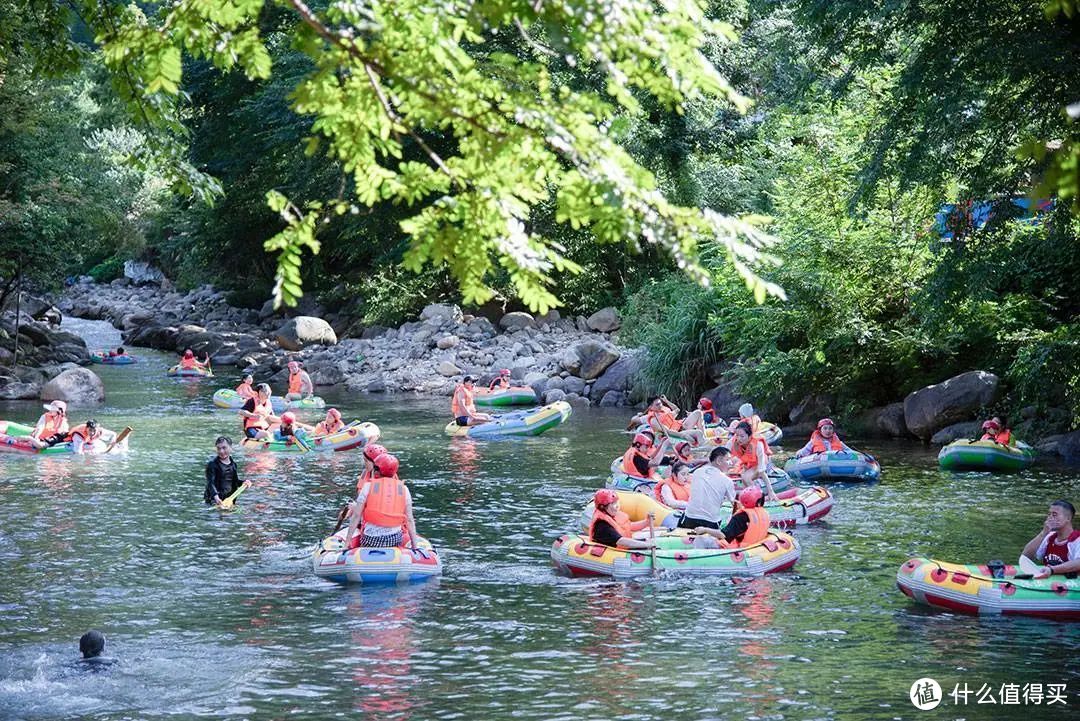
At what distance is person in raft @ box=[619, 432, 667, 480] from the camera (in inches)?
755

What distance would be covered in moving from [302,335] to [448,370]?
9512 mm

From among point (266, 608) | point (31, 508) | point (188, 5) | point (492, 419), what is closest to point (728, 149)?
point (492, 419)

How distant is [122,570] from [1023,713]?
9.65 metres

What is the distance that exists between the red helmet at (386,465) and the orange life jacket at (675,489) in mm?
4293

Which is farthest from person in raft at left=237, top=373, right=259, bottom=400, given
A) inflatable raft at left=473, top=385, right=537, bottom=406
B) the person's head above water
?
the person's head above water

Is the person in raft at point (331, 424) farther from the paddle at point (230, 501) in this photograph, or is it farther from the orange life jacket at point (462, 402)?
the paddle at point (230, 501)

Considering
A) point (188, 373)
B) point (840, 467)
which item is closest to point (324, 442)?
point (840, 467)

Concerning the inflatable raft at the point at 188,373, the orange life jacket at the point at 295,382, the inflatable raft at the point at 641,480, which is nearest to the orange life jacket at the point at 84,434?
the orange life jacket at the point at 295,382

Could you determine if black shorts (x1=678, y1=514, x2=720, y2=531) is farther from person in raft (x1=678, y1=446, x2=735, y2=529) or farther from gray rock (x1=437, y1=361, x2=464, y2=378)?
gray rock (x1=437, y1=361, x2=464, y2=378)

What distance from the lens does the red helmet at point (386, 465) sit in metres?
14.1

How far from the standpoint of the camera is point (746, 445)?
61.5ft

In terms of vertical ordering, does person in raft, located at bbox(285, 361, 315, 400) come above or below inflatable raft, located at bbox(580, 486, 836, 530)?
above

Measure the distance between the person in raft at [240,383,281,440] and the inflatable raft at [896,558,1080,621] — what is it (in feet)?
50.8

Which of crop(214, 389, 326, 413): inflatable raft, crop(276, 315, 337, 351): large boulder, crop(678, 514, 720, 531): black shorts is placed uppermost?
crop(276, 315, 337, 351): large boulder
